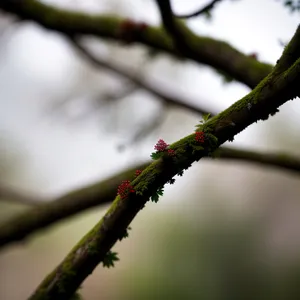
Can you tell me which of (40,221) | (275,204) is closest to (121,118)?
(40,221)

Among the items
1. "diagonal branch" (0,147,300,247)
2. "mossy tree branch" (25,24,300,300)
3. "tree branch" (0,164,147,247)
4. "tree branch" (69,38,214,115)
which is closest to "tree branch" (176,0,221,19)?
"mossy tree branch" (25,24,300,300)

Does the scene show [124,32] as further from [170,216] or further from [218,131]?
[170,216]

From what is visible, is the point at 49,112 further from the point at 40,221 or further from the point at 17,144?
the point at 17,144

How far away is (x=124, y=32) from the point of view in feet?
14.4

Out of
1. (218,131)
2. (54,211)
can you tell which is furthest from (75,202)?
(218,131)

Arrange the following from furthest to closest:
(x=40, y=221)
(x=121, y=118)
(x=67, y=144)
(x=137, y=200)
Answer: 1. (x=67, y=144)
2. (x=121, y=118)
3. (x=40, y=221)
4. (x=137, y=200)

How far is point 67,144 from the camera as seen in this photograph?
19422 millimetres

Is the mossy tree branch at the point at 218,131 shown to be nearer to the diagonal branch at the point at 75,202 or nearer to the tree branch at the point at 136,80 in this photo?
the diagonal branch at the point at 75,202

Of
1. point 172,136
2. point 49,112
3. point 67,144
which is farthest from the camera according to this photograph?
point 67,144

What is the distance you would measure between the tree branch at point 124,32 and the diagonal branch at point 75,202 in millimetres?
825

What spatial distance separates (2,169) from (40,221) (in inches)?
515

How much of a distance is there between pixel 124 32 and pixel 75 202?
5.23 feet

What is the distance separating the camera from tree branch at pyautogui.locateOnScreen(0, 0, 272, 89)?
3766 mm

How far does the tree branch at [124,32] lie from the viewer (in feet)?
12.4
